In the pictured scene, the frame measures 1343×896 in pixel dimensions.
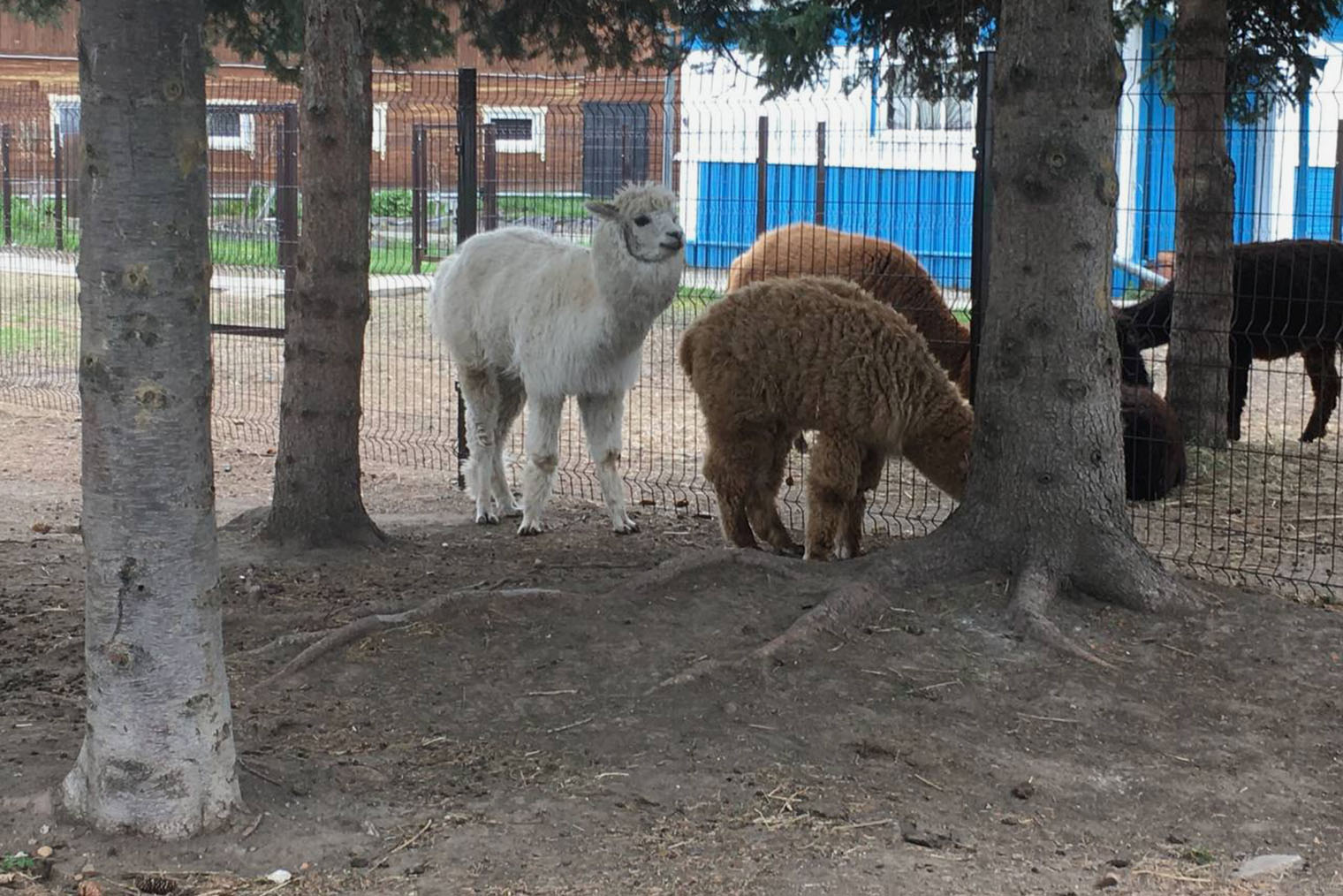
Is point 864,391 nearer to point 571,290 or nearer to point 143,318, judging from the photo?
point 571,290

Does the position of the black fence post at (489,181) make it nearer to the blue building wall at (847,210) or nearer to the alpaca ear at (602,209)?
the alpaca ear at (602,209)

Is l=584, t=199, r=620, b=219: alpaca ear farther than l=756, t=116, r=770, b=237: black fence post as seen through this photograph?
No

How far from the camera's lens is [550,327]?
7625 millimetres

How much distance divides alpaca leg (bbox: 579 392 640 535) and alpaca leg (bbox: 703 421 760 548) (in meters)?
0.78

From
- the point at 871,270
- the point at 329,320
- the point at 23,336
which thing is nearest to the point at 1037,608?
the point at 329,320

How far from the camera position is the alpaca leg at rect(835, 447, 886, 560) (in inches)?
280

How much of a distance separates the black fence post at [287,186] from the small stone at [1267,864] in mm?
7798

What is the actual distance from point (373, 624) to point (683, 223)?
5.66 metres

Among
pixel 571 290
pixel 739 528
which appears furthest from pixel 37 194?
pixel 739 528

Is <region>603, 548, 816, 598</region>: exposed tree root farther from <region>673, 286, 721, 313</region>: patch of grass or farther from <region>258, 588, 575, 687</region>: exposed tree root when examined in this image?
<region>673, 286, 721, 313</region>: patch of grass

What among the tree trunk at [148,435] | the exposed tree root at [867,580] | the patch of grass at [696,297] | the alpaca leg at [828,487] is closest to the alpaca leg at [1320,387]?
the patch of grass at [696,297]

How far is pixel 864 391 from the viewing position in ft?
22.1

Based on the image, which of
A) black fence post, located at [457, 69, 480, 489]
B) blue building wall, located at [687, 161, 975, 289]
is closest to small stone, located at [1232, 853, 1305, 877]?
black fence post, located at [457, 69, 480, 489]

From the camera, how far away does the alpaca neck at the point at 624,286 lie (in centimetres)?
718
